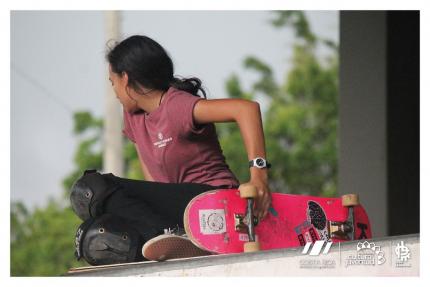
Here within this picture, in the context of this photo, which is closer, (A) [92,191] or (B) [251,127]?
(B) [251,127]

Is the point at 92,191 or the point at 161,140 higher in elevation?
the point at 161,140

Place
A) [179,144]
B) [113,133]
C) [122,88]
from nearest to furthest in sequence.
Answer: [179,144] < [122,88] < [113,133]

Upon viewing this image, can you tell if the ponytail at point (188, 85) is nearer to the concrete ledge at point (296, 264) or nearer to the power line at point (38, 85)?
the concrete ledge at point (296, 264)

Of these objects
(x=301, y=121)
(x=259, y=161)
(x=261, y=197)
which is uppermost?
(x=259, y=161)

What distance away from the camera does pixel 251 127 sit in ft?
11.0

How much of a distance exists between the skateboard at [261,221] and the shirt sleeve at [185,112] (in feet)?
0.83

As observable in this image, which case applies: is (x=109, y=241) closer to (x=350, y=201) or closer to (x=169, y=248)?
(x=169, y=248)

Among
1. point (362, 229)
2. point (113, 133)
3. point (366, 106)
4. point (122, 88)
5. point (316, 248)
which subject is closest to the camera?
point (316, 248)

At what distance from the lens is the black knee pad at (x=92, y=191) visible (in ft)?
11.6

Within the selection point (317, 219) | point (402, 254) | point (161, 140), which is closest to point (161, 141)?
point (161, 140)

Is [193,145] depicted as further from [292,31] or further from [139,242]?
[292,31]

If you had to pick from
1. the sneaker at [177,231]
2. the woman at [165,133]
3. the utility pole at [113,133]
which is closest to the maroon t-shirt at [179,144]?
the woman at [165,133]

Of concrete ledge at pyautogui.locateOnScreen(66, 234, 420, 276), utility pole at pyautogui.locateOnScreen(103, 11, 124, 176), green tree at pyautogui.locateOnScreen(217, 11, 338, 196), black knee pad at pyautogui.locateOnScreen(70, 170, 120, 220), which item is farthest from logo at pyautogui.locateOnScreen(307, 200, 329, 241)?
green tree at pyautogui.locateOnScreen(217, 11, 338, 196)

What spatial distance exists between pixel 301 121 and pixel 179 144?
11620 mm
